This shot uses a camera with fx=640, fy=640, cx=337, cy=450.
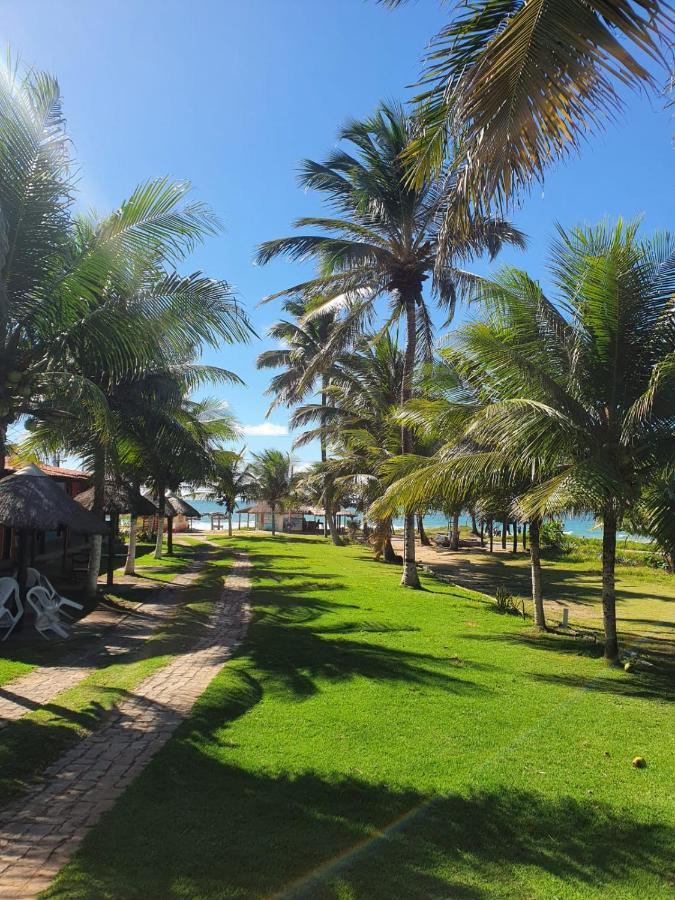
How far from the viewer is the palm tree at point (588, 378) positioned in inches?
304

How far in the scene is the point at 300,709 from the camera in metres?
6.14

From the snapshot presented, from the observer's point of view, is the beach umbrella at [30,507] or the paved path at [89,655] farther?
the beach umbrella at [30,507]

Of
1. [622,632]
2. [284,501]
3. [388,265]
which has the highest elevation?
[388,265]

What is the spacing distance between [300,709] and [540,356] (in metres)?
5.68

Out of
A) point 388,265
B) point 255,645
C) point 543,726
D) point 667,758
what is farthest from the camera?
point 388,265

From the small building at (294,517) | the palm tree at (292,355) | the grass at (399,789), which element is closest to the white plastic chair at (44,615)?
the grass at (399,789)

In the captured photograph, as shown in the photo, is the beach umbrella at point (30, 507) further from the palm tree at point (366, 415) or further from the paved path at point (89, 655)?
the palm tree at point (366, 415)

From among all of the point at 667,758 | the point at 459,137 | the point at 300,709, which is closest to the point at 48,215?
the point at 459,137

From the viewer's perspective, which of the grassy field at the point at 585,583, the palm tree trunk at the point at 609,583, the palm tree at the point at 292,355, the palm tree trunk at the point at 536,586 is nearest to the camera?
the palm tree trunk at the point at 609,583

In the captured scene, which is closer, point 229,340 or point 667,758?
point 667,758

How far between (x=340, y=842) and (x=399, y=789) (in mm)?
830

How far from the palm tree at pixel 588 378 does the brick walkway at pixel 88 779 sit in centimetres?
456

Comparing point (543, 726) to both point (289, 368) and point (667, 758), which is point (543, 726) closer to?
point (667, 758)

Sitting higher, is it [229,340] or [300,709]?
[229,340]
